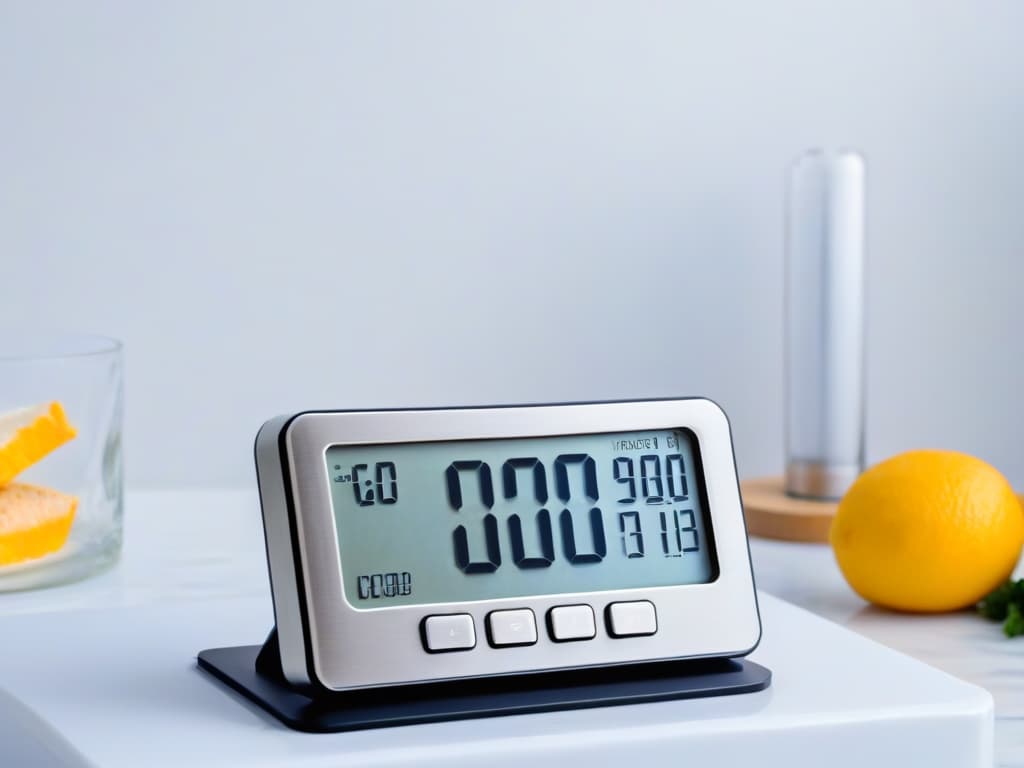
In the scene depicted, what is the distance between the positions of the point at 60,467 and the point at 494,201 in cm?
62

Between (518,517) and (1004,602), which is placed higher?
(518,517)

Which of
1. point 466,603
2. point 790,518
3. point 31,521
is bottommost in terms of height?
point 790,518

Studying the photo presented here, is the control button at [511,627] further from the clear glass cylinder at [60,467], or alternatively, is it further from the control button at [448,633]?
the clear glass cylinder at [60,467]

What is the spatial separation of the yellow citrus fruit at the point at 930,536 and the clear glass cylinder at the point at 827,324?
0.33m

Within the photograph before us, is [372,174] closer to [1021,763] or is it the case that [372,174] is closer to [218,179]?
[218,179]

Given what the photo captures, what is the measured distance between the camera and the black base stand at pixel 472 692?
52 cm

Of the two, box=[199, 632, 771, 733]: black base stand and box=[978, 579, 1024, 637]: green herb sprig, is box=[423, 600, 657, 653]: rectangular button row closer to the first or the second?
box=[199, 632, 771, 733]: black base stand

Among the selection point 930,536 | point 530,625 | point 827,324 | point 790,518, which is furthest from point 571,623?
point 827,324

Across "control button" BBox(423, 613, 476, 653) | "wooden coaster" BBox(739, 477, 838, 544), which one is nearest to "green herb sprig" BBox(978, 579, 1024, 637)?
"wooden coaster" BBox(739, 477, 838, 544)

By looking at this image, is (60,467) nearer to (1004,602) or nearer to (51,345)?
(51,345)

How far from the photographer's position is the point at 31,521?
38.9 inches

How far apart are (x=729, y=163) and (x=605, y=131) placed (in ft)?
0.49

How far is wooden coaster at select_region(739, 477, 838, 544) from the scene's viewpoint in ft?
4.13

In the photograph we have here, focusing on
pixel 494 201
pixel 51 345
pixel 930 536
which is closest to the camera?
pixel 930 536
